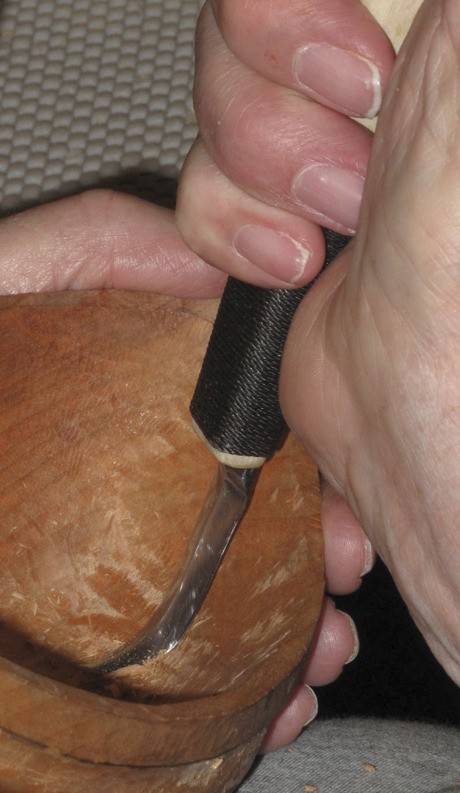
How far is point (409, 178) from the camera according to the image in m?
0.23

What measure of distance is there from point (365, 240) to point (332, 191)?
0.13 feet

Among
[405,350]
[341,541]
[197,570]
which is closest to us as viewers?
[405,350]

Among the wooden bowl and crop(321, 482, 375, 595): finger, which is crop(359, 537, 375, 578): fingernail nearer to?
crop(321, 482, 375, 595): finger

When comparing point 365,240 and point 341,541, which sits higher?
point 365,240

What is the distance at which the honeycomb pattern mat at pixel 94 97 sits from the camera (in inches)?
21.2

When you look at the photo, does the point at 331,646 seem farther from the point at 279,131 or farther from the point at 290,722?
the point at 279,131

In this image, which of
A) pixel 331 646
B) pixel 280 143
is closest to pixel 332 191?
pixel 280 143

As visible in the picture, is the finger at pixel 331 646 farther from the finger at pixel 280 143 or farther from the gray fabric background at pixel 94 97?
the finger at pixel 280 143

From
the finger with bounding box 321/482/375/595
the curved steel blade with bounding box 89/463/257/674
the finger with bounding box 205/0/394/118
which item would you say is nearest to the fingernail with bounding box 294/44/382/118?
the finger with bounding box 205/0/394/118

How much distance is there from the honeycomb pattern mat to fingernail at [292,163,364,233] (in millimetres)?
240

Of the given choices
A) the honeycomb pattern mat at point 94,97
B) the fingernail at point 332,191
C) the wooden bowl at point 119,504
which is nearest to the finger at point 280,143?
the fingernail at point 332,191

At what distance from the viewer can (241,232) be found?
13.4 inches

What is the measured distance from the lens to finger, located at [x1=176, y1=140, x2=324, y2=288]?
319 mm

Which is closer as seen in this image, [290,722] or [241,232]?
[241,232]
